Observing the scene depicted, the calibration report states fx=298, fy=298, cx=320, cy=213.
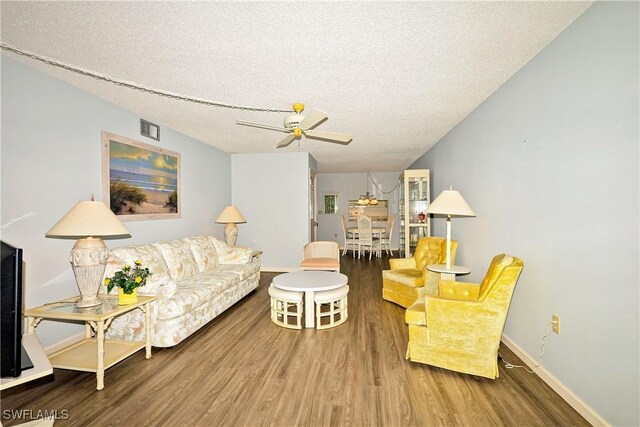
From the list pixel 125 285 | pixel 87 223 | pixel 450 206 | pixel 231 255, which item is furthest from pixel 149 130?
pixel 450 206

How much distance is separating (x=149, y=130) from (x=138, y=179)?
0.69m

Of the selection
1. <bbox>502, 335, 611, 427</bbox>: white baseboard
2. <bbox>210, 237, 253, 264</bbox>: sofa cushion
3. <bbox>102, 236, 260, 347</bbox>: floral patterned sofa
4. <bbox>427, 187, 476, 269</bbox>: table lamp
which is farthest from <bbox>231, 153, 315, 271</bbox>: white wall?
<bbox>502, 335, 611, 427</bbox>: white baseboard

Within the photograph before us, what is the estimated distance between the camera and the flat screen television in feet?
3.99

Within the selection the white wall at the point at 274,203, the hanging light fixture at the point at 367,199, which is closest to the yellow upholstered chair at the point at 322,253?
the white wall at the point at 274,203

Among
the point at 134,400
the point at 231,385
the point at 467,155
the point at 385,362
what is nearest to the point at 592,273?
the point at 385,362

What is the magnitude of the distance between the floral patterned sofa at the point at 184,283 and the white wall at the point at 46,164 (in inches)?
18.8

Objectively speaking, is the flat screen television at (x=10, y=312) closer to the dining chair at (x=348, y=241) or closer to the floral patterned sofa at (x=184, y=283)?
the floral patterned sofa at (x=184, y=283)

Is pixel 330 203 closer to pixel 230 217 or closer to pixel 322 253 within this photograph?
pixel 322 253

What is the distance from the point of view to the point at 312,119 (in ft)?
9.16

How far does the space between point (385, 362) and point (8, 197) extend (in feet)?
11.3

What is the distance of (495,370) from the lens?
2352mm

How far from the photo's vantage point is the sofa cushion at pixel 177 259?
12.3 ft

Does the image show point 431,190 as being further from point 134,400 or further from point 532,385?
point 134,400

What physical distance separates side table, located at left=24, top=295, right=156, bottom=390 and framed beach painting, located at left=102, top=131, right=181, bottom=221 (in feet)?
4.08
